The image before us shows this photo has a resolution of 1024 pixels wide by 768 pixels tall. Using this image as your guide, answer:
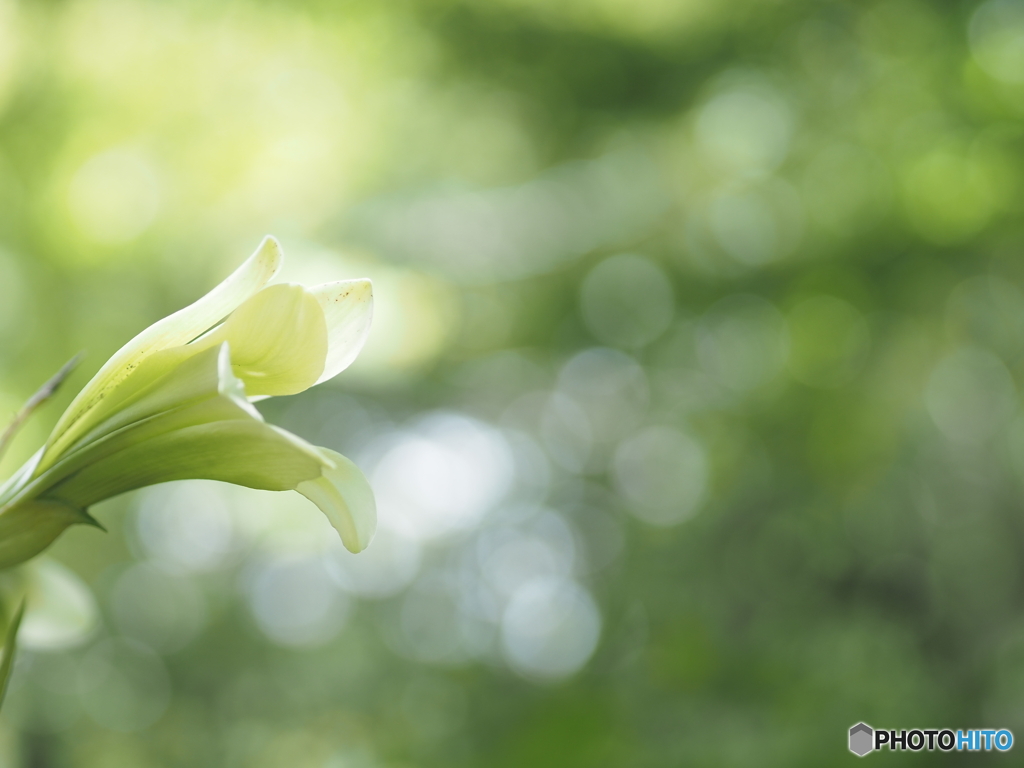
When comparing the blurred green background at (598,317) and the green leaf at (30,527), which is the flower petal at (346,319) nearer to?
the green leaf at (30,527)

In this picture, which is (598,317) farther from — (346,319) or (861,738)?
(346,319)

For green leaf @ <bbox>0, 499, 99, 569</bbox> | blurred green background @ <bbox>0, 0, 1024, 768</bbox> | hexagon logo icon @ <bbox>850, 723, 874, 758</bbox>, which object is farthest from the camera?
blurred green background @ <bbox>0, 0, 1024, 768</bbox>

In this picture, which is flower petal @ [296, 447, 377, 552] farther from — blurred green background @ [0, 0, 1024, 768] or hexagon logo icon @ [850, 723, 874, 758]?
hexagon logo icon @ [850, 723, 874, 758]

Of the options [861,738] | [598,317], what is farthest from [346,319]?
[598,317]

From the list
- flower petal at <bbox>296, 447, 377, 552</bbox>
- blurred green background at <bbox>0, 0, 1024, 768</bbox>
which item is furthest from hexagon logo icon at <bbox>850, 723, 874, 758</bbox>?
flower petal at <bbox>296, 447, 377, 552</bbox>

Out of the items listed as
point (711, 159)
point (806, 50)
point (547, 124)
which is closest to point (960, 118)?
point (806, 50)

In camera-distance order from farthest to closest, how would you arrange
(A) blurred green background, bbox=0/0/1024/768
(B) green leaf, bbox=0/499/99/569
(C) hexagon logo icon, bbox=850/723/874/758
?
1. (A) blurred green background, bbox=0/0/1024/768
2. (C) hexagon logo icon, bbox=850/723/874/758
3. (B) green leaf, bbox=0/499/99/569

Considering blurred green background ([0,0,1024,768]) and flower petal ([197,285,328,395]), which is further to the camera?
blurred green background ([0,0,1024,768])
